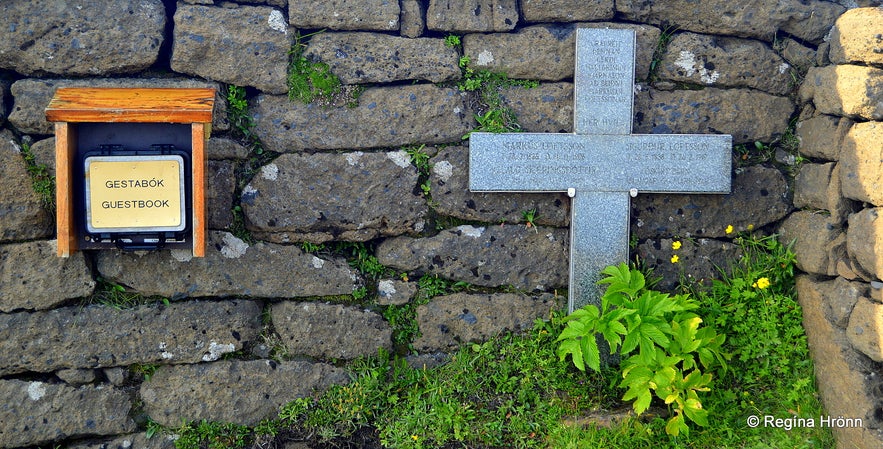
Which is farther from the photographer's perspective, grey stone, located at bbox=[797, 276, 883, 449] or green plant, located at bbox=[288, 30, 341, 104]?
green plant, located at bbox=[288, 30, 341, 104]

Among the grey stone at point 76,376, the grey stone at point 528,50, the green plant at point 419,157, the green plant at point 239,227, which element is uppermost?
the grey stone at point 528,50

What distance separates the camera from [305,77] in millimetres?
3467

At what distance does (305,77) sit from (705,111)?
2187 millimetres

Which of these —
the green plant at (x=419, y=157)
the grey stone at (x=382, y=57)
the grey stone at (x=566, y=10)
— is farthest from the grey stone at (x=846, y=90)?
the green plant at (x=419, y=157)

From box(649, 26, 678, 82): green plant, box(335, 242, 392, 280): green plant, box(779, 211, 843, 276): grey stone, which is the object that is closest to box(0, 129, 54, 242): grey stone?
box(335, 242, 392, 280): green plant

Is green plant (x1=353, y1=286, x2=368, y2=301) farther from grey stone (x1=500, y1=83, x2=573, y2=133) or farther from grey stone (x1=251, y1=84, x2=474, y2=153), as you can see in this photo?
grey stone (x1=500, y1=83, x2=573, y2=133)

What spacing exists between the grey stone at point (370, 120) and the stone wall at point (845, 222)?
186cm

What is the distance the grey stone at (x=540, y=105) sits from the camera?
141 inches

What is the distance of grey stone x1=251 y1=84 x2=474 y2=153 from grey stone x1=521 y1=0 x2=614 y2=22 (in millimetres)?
594

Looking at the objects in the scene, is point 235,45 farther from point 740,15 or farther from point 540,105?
point 740,15

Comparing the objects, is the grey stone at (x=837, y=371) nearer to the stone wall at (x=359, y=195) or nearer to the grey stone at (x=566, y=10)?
the stone wall at (x=359, y=195)

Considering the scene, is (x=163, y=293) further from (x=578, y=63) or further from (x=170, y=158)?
(x=578, y=63)

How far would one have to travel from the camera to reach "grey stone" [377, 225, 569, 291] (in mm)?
3572

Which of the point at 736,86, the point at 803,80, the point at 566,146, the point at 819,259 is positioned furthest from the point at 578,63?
the point at 819,259
